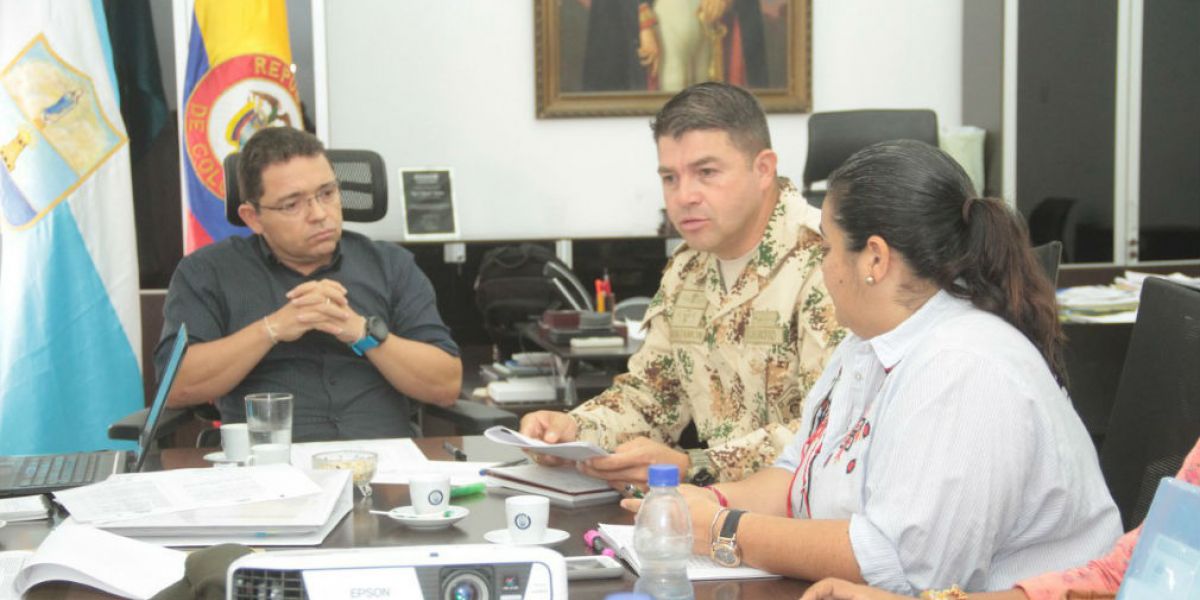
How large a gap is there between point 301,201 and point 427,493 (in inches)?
50.5

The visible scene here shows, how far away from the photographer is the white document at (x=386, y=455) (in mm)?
2060

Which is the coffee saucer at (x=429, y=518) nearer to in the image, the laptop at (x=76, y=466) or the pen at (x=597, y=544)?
the pen at (x=597, y=544)

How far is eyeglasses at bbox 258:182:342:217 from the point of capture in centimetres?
282

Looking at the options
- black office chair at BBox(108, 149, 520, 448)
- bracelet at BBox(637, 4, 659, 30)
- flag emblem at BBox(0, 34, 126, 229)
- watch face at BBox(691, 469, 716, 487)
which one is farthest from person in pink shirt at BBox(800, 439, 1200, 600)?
bracelet at BBox(637, 4, 659, 30)

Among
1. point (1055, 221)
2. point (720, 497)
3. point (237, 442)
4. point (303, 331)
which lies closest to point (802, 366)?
point (720, 497)

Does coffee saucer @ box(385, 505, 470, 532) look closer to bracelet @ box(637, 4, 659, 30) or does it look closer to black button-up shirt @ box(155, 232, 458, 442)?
black button-up shirt @ box(155, 232, 458, 442)

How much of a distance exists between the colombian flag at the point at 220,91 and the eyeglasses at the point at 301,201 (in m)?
1.15

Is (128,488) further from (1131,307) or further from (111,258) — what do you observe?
(1131,307)

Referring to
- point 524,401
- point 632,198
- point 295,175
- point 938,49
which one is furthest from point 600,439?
point 938,49

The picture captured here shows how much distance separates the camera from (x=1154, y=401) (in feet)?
5.45

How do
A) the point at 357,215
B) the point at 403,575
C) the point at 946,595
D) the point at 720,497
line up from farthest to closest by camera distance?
the point at 357,215 < the point at 720,497 < the point at 946,595 < the point at 403,575

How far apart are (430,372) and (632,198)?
7.71 ft

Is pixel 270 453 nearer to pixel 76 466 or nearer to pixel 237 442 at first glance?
pixel 237 442

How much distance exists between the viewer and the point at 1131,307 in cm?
375
